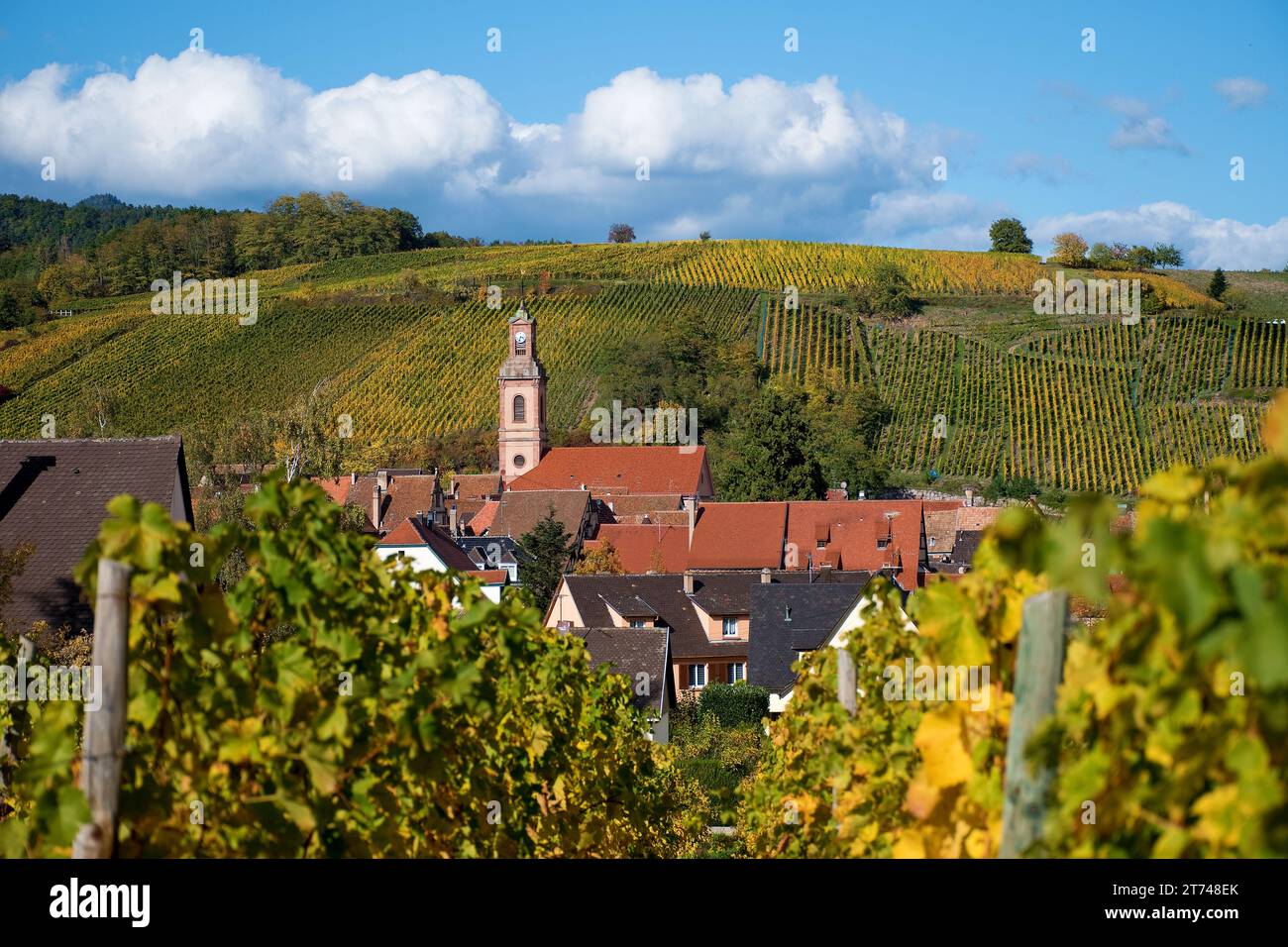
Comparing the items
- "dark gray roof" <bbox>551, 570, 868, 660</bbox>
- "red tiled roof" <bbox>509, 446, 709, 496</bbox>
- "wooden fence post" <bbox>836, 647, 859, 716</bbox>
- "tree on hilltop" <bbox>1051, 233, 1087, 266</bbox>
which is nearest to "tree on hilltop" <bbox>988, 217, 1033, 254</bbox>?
"tree on hilltop" <bbox>1051, 233, 1087, 266</bbox>

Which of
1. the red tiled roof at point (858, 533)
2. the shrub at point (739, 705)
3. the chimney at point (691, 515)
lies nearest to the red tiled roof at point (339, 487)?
the chimney at point (691, 515)

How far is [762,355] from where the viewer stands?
93.2 meters

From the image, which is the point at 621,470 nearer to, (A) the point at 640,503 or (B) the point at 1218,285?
(A) the point at 640,503

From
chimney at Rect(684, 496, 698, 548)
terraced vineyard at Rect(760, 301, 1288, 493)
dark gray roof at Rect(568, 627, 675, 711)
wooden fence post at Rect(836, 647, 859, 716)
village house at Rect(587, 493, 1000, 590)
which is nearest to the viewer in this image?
wooden fence post at Rect(836, 647, 859, 716)

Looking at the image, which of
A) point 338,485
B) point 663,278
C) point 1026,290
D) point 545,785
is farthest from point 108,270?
point 545,785

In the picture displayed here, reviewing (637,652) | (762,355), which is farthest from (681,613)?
(762,355)

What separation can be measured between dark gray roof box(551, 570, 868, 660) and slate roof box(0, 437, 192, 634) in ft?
53.1

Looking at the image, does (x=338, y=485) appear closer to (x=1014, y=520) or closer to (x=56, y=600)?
(x=56, y=600)

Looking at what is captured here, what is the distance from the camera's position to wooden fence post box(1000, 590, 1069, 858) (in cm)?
364

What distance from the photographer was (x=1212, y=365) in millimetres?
84625

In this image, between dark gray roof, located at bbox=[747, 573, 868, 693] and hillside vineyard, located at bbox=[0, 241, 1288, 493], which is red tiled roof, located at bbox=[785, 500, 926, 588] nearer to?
dark gray roof, located at bbox=[747, 573, 868, 693]

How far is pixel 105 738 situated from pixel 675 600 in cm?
3701

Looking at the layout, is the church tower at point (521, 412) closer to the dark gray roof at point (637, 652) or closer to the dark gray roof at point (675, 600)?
the dark gray roof at point (675, 600)
